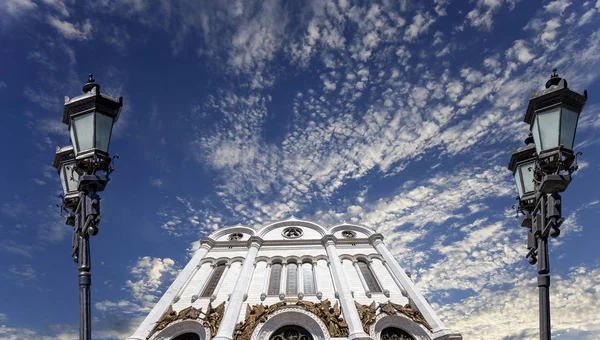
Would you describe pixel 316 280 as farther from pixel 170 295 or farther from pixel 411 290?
pixel 170 295

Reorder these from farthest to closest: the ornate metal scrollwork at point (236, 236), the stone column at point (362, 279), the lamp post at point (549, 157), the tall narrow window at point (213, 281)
Answer: the ornate metal scrollwork at point (236, 236) < the tall narrow window at point (213, 281) < the stone column at point (362, 279) < the lamp post at point (549, 157)

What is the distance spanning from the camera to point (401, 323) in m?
22.8

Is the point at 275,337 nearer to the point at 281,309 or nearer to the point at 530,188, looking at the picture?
the point at 281,309

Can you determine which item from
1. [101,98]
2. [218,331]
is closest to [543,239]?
[101,98]

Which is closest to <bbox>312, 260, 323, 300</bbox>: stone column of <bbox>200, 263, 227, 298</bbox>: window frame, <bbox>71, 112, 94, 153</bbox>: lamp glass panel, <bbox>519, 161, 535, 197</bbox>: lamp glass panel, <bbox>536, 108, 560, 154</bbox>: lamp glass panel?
<bbox>200, 263, 227, 298</bbox>: window frame

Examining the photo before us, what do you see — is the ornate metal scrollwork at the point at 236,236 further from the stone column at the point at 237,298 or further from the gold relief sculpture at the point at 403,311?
the gold relief sculpture at the point at 403,311

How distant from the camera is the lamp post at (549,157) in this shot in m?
6.32

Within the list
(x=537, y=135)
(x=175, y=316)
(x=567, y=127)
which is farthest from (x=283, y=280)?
(x=567, y=127)

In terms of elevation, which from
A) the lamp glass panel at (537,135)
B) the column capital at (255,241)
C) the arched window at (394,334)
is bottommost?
the arched window at (394,334)

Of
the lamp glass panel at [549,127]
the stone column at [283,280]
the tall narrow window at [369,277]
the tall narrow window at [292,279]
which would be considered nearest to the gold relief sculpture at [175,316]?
the stone column at [283,280]

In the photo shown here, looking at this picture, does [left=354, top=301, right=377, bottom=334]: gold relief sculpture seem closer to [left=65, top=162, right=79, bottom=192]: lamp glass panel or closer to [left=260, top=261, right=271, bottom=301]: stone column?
[left=260, top=261, right=271, bottom=301]: stone column

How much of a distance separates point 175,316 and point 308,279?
30.4 feet

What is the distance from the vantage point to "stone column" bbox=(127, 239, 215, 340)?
71.7ft

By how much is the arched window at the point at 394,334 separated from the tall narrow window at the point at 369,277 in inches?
123
